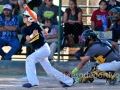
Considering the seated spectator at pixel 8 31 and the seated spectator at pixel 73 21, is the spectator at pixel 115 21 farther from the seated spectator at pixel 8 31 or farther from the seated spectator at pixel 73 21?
the seated spectator at pixel 8 31

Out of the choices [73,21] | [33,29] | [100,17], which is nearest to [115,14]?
[100,17]

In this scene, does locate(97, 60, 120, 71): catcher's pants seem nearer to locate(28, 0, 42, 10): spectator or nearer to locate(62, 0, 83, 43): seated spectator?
locate(62, 0, 83, 43): seated spectator

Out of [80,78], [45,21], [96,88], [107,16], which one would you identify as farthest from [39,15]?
[96,88]

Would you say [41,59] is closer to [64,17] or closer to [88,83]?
[88,83]

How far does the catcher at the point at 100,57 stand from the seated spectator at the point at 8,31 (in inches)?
97.7

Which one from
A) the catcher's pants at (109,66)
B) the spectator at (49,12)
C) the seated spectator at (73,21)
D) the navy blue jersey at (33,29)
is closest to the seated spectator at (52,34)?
the spectator at (49,12)

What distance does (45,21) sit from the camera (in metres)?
11.5

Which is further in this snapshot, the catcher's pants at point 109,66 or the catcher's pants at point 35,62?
the catcher's pants at point 109,66

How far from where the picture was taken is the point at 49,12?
11.5 metres

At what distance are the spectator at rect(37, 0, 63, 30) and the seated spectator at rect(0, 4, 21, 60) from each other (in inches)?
28.3

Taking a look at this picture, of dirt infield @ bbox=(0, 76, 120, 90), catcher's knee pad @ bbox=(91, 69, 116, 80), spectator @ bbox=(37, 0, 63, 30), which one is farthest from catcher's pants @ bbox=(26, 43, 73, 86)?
spectator @ bbox=(37, 0, 63, 30)

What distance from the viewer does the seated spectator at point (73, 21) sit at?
37.7ft

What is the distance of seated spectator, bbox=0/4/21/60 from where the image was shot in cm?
1121

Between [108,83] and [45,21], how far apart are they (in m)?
2.96
